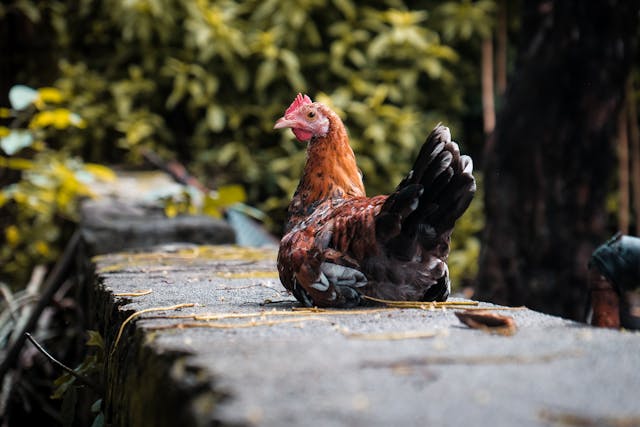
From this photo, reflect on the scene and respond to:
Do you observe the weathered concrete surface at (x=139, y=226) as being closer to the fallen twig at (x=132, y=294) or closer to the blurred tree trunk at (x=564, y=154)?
the blurred tree trunk at (x=564, y=154)

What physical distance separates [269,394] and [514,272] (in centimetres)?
370

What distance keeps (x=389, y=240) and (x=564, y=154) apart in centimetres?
267

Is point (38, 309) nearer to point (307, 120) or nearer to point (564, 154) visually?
point (307, 120)

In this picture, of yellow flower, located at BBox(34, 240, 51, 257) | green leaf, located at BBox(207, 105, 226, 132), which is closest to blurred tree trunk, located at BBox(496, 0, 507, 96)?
green leaf, located at BBox(207, 105, 226, 132)

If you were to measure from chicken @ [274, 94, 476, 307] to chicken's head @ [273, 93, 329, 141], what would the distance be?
32 cm

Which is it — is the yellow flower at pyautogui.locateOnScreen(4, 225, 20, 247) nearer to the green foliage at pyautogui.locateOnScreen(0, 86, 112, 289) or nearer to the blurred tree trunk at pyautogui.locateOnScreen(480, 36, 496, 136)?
the green foliage at pyautogui.locateOnScreen(0, 86, 112, 289)

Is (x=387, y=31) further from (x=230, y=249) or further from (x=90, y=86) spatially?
(x=230, y=249)

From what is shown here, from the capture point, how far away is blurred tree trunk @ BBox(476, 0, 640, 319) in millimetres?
4641

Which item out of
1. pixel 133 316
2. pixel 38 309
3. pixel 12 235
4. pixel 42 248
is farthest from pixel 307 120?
pixel 42 248

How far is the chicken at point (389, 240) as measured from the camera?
224 centimetres

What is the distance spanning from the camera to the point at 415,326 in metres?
1.95

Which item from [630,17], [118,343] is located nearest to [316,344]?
[118,343]

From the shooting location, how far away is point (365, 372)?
1.45 m

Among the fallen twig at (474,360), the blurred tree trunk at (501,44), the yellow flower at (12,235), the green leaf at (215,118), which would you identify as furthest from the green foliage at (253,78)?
the fallen twig at (474,360)
